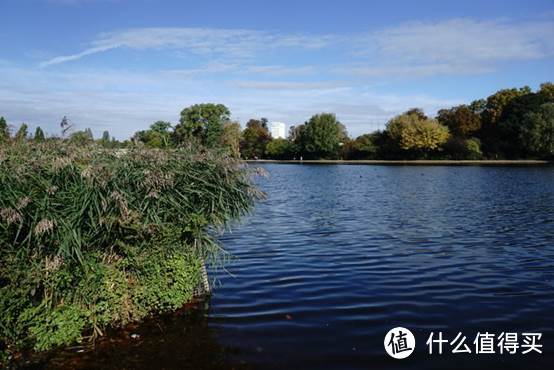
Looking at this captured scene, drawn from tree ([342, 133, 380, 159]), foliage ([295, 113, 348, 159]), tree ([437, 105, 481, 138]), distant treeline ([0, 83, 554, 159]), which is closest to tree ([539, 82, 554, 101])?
distant treeline ([0, 83, 554, 159])

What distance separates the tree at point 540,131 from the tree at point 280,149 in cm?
6210

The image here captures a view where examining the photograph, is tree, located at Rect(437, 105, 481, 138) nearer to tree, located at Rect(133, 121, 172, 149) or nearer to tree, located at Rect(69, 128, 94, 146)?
tree, located at Rect(133, 121, 172, 149)

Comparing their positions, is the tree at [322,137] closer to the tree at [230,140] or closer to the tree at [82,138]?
the tree at [230,140]

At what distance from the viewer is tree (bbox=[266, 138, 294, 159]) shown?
13000 cm

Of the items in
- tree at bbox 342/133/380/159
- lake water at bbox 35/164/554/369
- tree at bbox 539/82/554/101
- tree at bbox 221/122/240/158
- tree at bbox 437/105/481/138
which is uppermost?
tree at bbox 539/82/554/101

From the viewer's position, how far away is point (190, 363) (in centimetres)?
634

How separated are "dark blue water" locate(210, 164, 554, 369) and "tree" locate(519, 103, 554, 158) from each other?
5961cm

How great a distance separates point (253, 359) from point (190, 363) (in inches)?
31.2

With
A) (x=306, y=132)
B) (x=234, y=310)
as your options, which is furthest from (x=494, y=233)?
(x=306, y=132)

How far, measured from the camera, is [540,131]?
238 feet

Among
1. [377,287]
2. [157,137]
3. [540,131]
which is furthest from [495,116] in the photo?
[157,137]

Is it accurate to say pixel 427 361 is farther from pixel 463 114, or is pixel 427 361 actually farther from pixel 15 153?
pixel 463 114

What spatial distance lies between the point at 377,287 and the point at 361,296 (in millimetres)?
749

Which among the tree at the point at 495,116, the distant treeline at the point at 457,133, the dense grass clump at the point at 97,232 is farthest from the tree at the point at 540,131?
the dense grass clump at the point at 97,232
